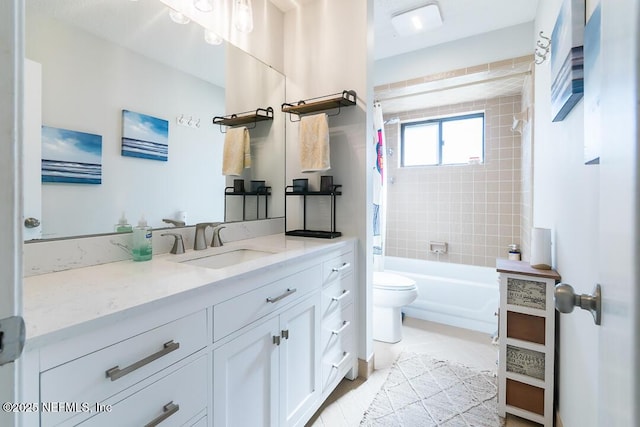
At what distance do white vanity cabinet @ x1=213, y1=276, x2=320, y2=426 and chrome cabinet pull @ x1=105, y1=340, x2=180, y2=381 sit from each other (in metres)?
0.18

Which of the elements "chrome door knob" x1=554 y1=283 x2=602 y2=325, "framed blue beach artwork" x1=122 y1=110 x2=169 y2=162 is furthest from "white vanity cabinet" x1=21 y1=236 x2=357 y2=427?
"chrome door knob" x1=554 y1=283 x2=602 y2=325

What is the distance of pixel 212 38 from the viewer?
67.3 inches

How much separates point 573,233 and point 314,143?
55.0 inches

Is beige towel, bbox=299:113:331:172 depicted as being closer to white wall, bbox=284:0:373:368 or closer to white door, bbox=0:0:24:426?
white wall, bbox=284:0:373:368

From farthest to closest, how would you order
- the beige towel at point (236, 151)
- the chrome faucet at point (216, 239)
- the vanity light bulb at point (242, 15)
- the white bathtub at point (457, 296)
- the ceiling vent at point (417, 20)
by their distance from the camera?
the white bathtub at point (457, 296), the ceiling vent at point (417, 20), the beige towel at point (236, 151), the vanity light bulb at point (242, 15), the chrome faucet at point (216, 239)

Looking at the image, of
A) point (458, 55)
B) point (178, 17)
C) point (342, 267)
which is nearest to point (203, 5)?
point (178, 17)

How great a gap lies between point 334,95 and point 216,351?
1553 mm

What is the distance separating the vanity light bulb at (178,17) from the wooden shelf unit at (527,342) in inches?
83.4

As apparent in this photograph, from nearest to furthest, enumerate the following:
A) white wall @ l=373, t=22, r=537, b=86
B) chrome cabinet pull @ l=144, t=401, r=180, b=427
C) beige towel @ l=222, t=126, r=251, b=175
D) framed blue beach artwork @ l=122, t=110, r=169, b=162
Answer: chrome cabinet pull @ l=144, t=401, r=180, b=427, framed blue beach artwork @ l=122, t=110, r=169, b=162, beige towel @ l=222, t=126, r=251, b=175, white wall @ l=373, t=22, r=537, b=86

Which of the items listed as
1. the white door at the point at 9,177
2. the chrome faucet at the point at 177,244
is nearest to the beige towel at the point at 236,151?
the chrome faucet at the point at 177,244

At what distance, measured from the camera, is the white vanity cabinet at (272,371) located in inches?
40.1

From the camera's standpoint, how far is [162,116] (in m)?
1.48

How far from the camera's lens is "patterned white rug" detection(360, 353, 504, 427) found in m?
1.57

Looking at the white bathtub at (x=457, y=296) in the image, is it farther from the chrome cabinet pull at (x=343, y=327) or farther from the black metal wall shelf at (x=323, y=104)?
the black metal wall shelf at (x=323, y=104)
